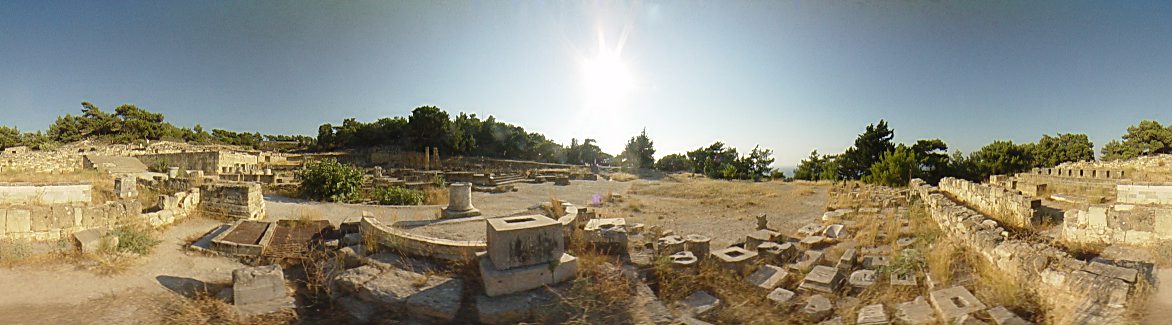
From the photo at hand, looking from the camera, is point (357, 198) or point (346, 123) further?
point (346, 123)

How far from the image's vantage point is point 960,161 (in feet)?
93.5

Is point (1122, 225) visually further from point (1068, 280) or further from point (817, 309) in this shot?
point (817, 309)

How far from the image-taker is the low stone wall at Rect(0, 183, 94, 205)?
7880mm

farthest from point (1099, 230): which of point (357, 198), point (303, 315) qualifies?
point (357, 198)

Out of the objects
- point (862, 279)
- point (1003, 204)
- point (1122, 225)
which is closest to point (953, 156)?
point (1003, 204)

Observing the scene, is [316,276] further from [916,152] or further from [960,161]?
[960,161]

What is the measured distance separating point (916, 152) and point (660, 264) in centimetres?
2340

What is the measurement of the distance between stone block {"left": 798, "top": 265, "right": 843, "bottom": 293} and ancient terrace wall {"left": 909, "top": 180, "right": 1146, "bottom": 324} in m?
1.80

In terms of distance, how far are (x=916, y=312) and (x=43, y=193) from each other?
14.5 m

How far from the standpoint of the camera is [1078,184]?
14.4m

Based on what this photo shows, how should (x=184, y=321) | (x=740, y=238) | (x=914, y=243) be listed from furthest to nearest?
(x=740, y=238), (x=914, y=243), (x=184, y=321)

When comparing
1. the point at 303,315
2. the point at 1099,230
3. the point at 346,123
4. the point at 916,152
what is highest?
the point at 346,123

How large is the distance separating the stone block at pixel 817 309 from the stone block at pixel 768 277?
0.60 metres

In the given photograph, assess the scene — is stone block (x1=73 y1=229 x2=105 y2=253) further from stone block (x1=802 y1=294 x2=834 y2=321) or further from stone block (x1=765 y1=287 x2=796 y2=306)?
stone block (x1=802 y1=294 x2=834 y2=321)
